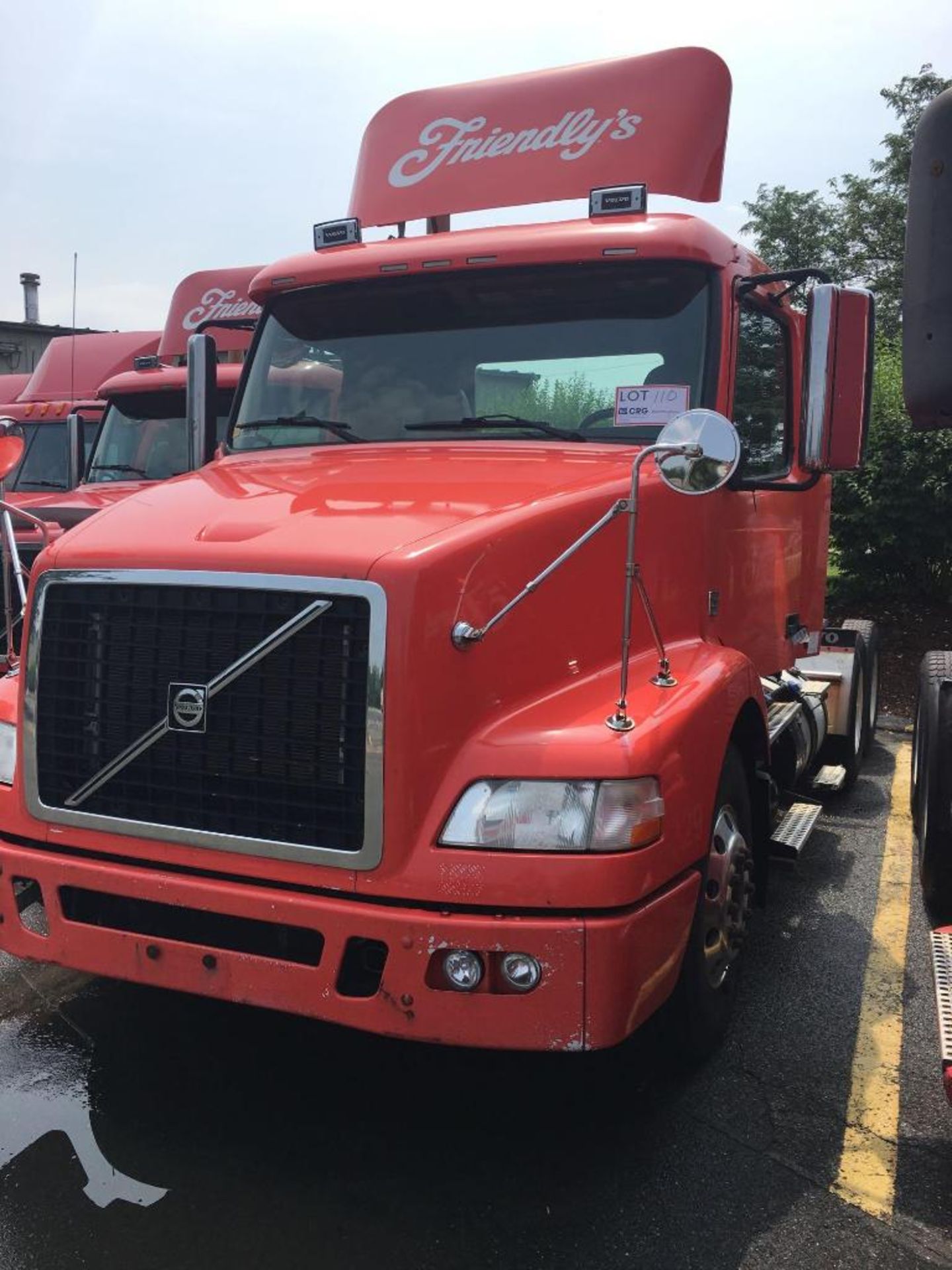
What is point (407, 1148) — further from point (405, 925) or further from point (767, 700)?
point (767, 700)

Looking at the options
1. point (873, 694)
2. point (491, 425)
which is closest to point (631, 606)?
point (491, 425)

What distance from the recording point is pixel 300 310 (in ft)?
14.9

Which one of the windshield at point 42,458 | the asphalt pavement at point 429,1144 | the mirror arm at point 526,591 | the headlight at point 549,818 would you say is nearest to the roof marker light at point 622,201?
the mirror arm at point 526,591

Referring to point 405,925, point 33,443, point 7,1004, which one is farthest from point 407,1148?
point 33,443

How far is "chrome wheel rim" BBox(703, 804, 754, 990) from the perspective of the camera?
3520 millimetres

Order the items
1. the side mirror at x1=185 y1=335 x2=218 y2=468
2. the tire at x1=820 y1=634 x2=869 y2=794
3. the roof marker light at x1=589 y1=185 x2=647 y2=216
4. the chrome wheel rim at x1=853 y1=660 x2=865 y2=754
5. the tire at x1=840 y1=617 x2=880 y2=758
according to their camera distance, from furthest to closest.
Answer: the tire at x1=840 y1=617 x2=880 y2=758 < the chrome wheel rim at x1=853 y1=660 x2=865 y2=754 < the tire at x1=820 y1=634 x2=869 y2=794 < the side mirror at x1=185 y1=335 x2=218 y2=468 < the roof marker light at x1=589 y1=185 x2=647 y2=216

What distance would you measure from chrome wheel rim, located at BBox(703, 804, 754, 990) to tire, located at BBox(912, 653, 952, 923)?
1157mm

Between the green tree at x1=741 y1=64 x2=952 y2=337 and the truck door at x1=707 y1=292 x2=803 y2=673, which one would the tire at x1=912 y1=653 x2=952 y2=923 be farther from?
the green tree at x1=741 y1=64 x2=952 y2=337

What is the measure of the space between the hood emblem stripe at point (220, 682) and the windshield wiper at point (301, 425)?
1.48 meters

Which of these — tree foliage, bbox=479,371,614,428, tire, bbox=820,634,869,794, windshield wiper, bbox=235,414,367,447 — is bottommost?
tire, bbox=820,634,869,794

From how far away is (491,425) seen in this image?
13.1 ft

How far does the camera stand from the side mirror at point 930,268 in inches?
100

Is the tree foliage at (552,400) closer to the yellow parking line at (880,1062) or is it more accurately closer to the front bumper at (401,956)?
the front bumper at (401,956)

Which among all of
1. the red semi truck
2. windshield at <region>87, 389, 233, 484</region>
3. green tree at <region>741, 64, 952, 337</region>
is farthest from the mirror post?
green tree at <region>741, 64, 952, 337</region>
